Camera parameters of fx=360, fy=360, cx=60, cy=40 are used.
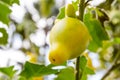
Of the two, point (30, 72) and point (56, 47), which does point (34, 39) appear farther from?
point (56, 47)

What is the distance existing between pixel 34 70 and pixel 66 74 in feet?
0.30

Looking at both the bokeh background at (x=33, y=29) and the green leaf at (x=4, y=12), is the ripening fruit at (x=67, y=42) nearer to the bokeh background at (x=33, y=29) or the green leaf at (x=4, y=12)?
the green leaf at (x=4, y=12)

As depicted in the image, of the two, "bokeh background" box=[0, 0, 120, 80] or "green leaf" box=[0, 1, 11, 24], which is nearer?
"green leaf" box=[0, 1, 11, 24]

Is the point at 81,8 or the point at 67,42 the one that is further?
the point at 81,8

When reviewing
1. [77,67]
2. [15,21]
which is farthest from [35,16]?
[77,67]

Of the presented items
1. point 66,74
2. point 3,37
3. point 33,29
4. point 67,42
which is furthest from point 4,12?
point 33,29

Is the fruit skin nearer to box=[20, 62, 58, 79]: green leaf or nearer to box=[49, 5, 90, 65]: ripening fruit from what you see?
box=[49, 5, 90, 65]: ripening fruit

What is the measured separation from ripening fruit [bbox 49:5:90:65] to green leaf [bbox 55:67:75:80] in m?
0.28

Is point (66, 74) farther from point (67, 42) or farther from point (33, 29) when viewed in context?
point (33, 29)

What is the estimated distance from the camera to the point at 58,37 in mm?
589

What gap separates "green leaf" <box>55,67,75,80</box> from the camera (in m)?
0.87

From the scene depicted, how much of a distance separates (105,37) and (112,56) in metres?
1.50

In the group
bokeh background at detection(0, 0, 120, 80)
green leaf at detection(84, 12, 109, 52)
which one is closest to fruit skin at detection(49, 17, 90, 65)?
green leaf at detection(84, 12, 109, 52)

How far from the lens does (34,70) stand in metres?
0.82
